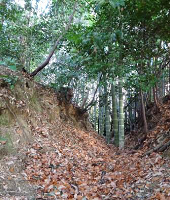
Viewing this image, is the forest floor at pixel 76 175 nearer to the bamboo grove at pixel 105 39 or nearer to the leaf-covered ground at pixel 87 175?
the leaf-covered ground at pixel 87 175

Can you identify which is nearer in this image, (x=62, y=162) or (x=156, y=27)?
(x=62, y=162)

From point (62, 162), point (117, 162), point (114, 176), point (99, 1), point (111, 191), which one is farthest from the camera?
point (117, 162)

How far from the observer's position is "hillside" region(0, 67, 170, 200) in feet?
13.3

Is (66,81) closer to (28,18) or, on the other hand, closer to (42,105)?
(42,105)

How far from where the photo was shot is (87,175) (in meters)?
5.36

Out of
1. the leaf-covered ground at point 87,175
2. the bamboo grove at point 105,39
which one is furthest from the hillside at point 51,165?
the bamboo grove at point 105,39

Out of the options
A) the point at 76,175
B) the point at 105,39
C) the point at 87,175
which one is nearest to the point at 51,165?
the point at 76,175

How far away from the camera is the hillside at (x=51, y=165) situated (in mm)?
4047

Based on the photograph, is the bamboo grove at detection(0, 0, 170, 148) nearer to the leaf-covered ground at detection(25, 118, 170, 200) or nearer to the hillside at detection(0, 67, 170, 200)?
the hillside at detection(0, 67, 170, 200)

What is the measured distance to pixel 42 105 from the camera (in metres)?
8.33

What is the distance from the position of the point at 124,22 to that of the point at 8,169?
5781mm

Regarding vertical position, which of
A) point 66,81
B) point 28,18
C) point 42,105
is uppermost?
point 28,18

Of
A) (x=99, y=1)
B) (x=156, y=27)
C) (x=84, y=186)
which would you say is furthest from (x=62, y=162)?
(x=156, y=27)

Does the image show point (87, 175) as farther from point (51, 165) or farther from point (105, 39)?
point (105, 39)
